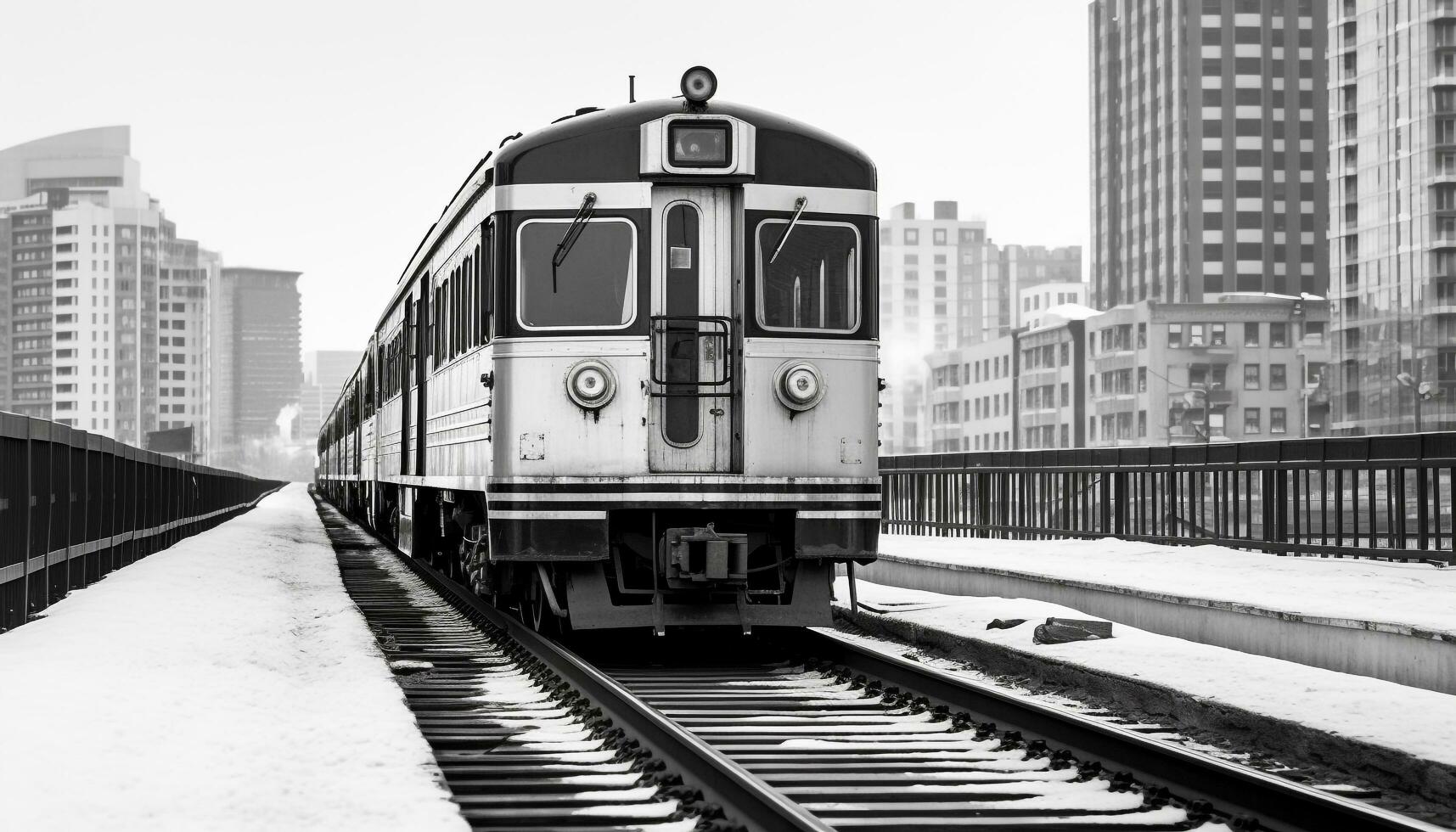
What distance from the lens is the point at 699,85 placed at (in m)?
10.7

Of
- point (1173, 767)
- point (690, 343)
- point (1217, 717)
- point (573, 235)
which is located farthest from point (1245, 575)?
point (1173, 767)

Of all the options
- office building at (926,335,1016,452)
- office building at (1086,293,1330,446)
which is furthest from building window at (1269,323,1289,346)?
office building at (926,335,1016,452)

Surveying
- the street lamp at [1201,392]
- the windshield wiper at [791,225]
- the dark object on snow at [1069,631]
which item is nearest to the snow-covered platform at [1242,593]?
the dark object on snow at [1069,631]

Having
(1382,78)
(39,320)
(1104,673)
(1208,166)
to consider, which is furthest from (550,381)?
(39,320)

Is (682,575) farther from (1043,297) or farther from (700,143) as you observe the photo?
(1043,297)

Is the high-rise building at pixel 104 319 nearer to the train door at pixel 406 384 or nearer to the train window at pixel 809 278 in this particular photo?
the train door at pixel 406 384

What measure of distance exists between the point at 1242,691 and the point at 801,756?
2478mm

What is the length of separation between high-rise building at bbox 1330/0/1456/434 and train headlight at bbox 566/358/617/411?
78.3 metres

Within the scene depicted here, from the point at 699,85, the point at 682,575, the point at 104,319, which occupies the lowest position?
the point at 682,575

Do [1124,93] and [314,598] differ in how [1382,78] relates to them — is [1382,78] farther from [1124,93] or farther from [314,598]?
[314,598]

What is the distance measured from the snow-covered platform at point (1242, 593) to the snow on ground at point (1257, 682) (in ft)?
0.83

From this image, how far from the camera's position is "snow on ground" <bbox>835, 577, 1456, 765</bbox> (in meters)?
7.03

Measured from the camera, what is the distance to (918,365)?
17588cm

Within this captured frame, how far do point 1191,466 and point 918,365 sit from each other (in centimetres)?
16068
